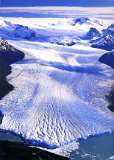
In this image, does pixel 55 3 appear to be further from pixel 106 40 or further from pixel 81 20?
pixel 106 40

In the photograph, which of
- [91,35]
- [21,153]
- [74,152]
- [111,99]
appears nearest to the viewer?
[21,153]

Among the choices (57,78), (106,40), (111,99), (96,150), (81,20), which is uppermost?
(81,20)

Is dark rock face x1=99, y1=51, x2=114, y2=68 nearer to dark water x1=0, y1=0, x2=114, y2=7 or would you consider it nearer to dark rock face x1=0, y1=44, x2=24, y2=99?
dark water x1=0, y1=0, x2=114, y2=7

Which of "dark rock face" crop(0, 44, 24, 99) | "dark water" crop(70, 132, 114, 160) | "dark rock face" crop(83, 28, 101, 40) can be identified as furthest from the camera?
"dark rock face" crop(83, 28, 101, 40)

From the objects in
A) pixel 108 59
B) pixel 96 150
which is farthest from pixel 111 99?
pixel 96 150

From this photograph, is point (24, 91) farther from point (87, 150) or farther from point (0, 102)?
point (87, 150)

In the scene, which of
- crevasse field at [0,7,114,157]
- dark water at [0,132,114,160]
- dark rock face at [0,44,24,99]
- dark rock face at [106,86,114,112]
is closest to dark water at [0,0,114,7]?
crevasse field at [0,7,114,157]

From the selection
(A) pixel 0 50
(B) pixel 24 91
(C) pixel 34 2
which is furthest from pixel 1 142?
(C) pixel 34 2
